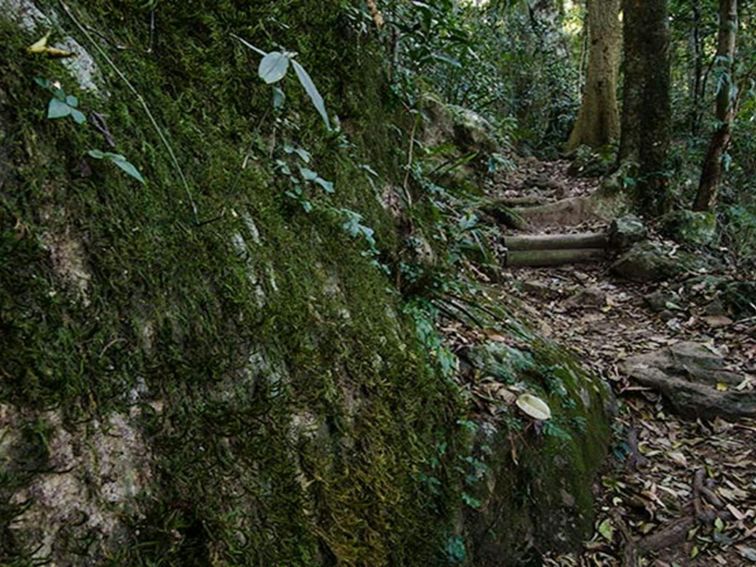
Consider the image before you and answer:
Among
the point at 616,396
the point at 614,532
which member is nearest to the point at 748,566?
the point at 614,532

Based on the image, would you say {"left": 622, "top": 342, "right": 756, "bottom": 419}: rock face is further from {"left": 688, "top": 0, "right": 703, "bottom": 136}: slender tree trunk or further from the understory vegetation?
{"left": 688, "top": 0, "right": 703, "bottom": 136}: slender tree trunk

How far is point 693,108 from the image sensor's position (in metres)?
8.43

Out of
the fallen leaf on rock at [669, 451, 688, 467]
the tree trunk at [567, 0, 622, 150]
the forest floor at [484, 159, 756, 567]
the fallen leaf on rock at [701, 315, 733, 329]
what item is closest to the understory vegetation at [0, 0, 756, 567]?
the forest floor at [484, 159, 756, 567]

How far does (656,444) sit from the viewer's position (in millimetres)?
3277

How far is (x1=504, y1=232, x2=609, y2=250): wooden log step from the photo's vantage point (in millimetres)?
6176

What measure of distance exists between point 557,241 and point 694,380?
279cm

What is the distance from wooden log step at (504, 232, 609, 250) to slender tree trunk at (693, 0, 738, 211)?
133 centimetres

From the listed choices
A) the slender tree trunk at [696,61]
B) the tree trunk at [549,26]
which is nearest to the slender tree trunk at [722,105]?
the slender tree trunk at [696,61]

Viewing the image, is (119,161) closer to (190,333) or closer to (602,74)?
(190,333)

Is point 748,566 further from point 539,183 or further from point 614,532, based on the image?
point 539,183

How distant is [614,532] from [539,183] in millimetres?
7020

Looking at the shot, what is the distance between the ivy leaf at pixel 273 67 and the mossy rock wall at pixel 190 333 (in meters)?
0.37

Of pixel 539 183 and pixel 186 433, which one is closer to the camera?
pixel 186 433

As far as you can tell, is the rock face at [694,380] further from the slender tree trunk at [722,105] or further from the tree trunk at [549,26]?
the tree trunk at [549,26]
